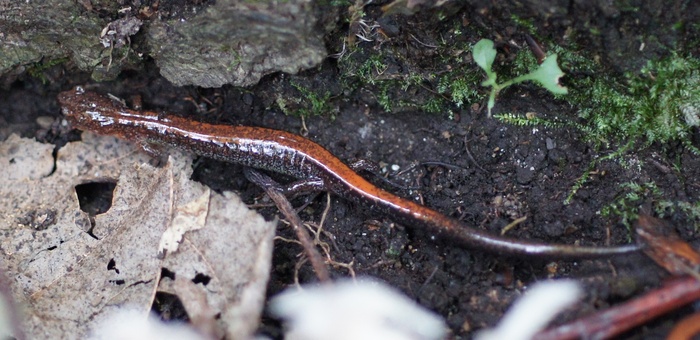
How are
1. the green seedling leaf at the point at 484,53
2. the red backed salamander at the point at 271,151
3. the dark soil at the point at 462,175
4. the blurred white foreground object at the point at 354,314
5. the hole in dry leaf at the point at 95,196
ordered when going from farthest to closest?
1. the hole in dry leaf at the point at 95,196
2. the red backed salamander at the point at 271,151
3. the green seedling leaf at the point at 484,53
4. the dark soil at the point at 462,175
5. the blurred white foreground object at the point at 354,314

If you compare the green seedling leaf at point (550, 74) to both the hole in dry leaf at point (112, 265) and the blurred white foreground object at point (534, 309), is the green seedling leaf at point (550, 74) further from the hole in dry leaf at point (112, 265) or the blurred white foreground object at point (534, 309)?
the hole in dry leaf at point (112, 265)

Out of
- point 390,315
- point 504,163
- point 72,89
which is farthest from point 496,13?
point 72,89

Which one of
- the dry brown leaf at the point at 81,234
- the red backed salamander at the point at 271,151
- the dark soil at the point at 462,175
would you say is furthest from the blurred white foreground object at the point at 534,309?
the dry brown leaf at the point at 81,234

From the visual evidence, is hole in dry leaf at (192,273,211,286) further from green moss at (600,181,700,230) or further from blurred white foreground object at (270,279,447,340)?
green moss at (600,181,700,230)

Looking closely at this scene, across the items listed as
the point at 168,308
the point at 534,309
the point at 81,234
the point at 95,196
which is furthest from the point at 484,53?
the point at 95,196

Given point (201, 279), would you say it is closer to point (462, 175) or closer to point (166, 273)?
point (166, 273)

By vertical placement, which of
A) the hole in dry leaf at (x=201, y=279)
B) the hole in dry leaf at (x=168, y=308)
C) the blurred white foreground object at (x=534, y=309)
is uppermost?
the blurred white foreground object at (x=534, y=309)

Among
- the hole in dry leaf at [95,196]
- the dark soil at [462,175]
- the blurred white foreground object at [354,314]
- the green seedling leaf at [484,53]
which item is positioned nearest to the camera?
the blurred white foreground object at [354,314]

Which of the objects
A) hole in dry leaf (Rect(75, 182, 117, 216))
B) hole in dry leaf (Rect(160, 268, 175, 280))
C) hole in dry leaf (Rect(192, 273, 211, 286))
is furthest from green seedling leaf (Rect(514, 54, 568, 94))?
hole in dry leaf (Rect(75, 182, 117, 216))
